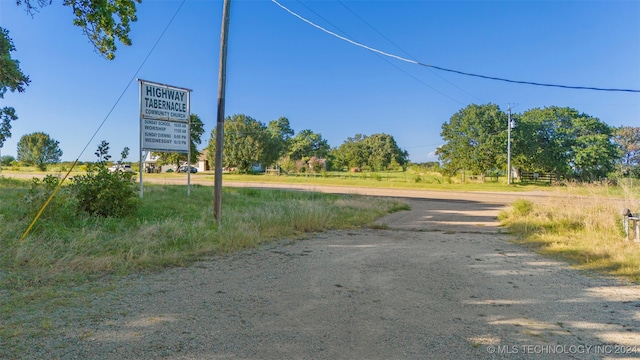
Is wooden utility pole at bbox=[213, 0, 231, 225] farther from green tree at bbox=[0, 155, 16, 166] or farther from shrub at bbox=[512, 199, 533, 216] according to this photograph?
green tree at bbox=[0, 155, 16, 166]

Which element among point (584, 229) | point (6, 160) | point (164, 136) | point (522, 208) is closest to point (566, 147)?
point (522, 208)

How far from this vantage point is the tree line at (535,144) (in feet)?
142

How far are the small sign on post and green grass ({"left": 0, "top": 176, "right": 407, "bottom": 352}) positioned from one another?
2.96 metres

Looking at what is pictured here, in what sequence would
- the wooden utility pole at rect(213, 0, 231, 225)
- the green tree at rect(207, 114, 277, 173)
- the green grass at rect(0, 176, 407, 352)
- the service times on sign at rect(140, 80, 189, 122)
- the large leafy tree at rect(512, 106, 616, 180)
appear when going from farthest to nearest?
1. the green tree at rect(207, 114, 277, 173)
2. the large leafy tree at rect(512, 106, 616, 180)
3. the service times on sign at rect(140, 80, 189, 122)
4. the wooden utility pole at rect(213, 0, 231, 225)
5. the green grass at rect(0, 176, 407, 352)

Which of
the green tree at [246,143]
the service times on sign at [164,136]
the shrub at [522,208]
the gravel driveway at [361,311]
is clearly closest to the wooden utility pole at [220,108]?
the gravel driveway at [361,311]

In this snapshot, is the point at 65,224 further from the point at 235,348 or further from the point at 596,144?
the point at 596,144

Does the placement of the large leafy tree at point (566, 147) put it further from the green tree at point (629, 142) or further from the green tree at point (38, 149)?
the green tree at point (38, 149)

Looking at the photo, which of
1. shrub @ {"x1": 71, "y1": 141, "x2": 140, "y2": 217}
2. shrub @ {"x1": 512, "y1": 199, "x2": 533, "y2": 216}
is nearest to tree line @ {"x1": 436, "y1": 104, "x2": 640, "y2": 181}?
shrub @ {"x1": 512, "y1": 199, "x2": 533, "y2": 216}

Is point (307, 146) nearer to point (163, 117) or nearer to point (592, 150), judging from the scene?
point (592, 150)

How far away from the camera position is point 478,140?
43719mm

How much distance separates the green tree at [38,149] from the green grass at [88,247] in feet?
248

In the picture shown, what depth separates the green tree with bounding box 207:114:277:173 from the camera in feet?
185

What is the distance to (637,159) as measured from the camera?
5544 cm

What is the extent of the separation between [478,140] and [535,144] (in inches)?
307
